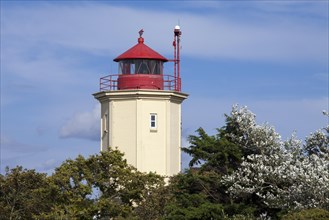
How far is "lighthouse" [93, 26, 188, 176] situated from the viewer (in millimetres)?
51375

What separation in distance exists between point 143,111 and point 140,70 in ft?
6.41

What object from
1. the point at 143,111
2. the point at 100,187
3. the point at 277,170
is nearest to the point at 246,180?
the point at 277,170

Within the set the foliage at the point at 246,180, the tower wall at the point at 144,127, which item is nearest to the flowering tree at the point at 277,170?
the foliage at the point at 246,180

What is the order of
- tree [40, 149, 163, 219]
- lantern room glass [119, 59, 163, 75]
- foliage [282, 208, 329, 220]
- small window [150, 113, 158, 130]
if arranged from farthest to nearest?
small window [150, 113, 158, 130] → lantern room glass [119, 59, 163, 75] → tree [40, 149, 163, 219] → foliage [282, 208, 329, 220]

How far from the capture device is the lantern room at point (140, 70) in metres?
51.5

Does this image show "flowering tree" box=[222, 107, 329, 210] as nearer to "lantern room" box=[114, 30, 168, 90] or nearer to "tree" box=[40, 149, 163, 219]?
"tree" box=[40, 149, 163, 219]

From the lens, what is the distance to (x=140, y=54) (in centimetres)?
5184

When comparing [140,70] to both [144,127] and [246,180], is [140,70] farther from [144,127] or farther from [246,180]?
[246,180]

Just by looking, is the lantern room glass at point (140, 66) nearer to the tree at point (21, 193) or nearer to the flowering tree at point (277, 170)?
the tree at point (21, 193)

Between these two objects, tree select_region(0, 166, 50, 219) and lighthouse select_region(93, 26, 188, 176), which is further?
lighthouse select_region(93, 26, 188, 176)

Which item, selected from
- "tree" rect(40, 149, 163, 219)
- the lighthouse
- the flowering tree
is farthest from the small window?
the flowering tree

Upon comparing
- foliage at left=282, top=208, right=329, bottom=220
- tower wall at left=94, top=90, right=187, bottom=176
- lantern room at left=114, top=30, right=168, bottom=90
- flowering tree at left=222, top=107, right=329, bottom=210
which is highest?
lantern room at left=114, top=30, right=168, bottom=90

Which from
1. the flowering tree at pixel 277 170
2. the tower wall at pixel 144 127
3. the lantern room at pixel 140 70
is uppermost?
the lantern room at pixel 140 70

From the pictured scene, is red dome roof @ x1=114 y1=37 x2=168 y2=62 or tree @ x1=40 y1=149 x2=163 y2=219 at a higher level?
red dome roof @ x1=114 y1=37 x2=168 y2=62
